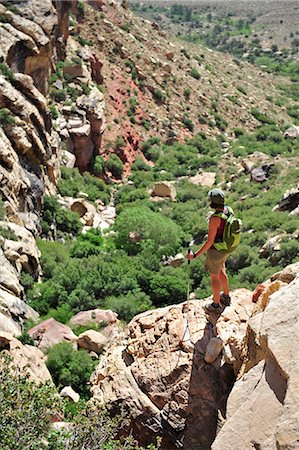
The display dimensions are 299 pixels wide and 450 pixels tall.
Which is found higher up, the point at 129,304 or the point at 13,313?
the point at 13,313

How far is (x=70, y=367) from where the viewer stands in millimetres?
11539

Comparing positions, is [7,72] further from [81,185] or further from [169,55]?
[169,55]

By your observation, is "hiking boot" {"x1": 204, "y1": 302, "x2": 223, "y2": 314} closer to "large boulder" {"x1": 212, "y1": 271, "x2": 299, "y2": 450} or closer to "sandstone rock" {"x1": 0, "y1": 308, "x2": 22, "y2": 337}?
"large boulder" {"x1": 212, "y1": 271, "x2": 299, "y2": 450}

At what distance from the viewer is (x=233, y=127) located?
46781 mm

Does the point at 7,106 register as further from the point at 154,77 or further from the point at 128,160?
the point at 154,77

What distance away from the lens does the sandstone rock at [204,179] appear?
1336 inches

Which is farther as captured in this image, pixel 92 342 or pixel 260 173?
pixel 260 173

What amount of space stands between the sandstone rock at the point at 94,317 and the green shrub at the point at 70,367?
9.53ft

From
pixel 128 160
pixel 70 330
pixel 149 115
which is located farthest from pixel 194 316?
pixel 149 115

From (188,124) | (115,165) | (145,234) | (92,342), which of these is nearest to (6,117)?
(145,234)

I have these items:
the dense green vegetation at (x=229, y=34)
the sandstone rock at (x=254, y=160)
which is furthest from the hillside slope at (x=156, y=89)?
the dense green vegetation at (x=229, y=34)

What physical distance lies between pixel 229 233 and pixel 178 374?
228 cm

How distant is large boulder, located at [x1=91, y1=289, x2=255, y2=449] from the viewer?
712 cm

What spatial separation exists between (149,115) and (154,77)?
5.32 meters
